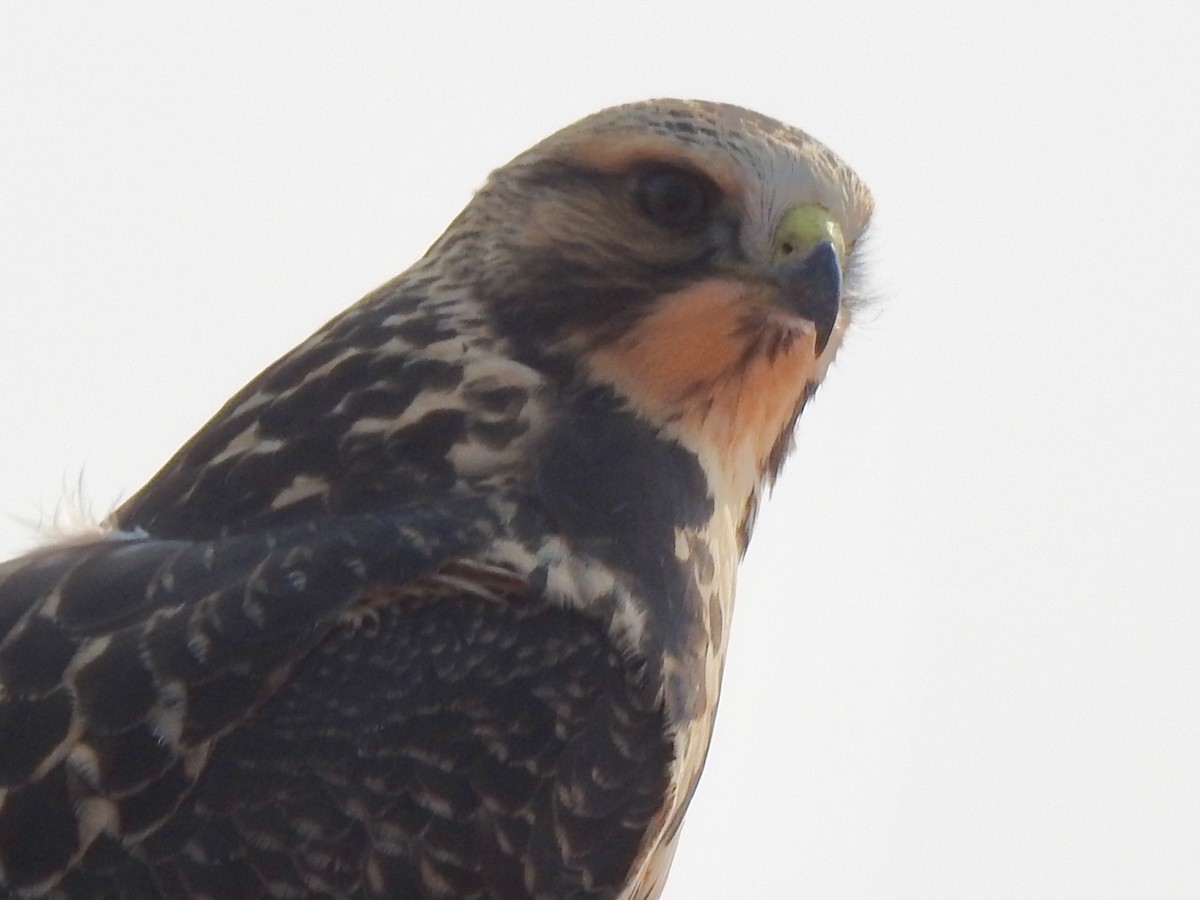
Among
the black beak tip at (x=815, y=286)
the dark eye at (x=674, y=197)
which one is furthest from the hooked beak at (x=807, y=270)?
the dark eye at (x=674, y=197)

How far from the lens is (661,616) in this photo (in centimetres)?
347

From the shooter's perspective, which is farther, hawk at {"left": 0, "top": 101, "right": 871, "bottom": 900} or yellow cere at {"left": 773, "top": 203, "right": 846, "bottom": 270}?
yellow cere at {"left": 773, "top": 203, "right": 846, "bottom": 270}

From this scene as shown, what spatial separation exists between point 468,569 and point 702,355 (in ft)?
2.03

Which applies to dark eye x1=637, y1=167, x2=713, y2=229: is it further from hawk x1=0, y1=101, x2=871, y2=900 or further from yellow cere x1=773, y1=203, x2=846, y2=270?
yellow cere x1=773, y1=203, x2=846, y2=270

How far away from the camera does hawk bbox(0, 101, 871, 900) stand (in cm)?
312

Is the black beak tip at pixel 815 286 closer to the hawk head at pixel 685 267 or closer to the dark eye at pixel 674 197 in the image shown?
the hawk head at pixel 685 267

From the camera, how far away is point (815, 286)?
365 cm

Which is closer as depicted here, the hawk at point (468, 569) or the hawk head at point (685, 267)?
the hawk at point (468, 569)

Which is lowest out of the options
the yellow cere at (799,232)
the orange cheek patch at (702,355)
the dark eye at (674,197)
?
the orange cheek patch at (702,355)

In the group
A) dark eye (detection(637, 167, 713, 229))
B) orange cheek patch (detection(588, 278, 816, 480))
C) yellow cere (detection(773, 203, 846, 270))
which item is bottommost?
orange cheek patch (detection(588, 278, 816, 480))

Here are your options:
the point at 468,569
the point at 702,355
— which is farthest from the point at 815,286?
the point at 468,569

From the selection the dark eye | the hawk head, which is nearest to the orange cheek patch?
the hawk head

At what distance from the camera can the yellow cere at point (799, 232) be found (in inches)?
144

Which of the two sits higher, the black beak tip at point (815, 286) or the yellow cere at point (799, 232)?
the yellow cere at point (799, 232)
